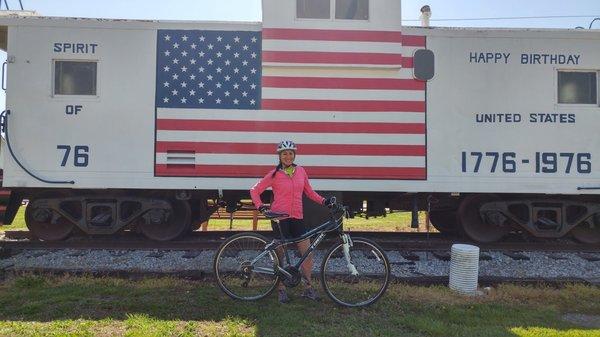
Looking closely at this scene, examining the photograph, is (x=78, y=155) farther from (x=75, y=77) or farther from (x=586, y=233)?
(x=586, y=233)

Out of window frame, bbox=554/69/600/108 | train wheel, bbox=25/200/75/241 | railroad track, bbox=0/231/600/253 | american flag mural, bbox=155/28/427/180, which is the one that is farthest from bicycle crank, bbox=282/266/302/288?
window frame, bbox=554/69/600/108

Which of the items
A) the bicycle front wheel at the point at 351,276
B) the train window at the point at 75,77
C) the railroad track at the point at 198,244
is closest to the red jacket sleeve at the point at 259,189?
the bicycle front wheel at the point at 351,276

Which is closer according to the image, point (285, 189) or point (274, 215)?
point (274, 215)

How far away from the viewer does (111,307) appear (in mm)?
4602

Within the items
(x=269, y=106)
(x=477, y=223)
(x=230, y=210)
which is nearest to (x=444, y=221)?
(x=477, y=223)

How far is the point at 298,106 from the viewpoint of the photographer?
21.8 feet

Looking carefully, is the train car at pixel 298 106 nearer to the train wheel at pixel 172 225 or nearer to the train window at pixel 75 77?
the train window at pixel 75 77

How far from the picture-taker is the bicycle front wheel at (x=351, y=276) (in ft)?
15.9

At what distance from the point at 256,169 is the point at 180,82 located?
1618mm

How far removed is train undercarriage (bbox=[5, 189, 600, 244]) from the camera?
22.9 ft

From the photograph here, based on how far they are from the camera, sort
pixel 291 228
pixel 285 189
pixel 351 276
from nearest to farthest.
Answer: pixel 285 189, pixel 291 228, pixel 351 276

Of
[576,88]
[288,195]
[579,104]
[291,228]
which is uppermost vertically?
[576,88]

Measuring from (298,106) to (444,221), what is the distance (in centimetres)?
368

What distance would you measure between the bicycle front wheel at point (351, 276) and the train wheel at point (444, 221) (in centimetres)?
342
